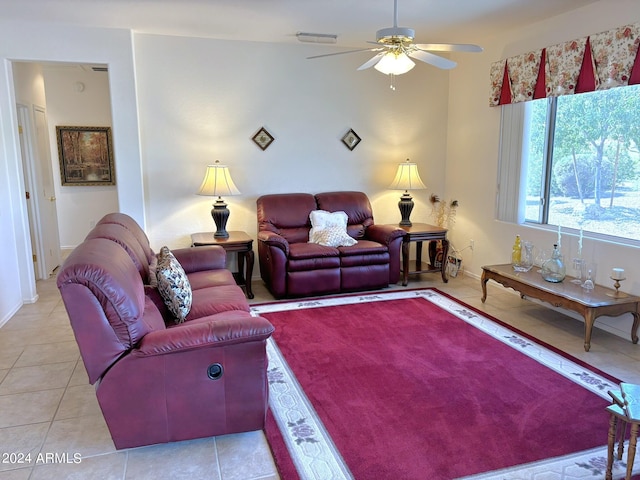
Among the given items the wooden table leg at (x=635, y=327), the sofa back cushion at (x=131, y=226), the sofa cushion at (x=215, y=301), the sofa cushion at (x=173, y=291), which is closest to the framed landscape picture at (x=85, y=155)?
the sofa back cushion at (x=131, y=226)

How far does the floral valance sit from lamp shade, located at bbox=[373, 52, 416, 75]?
1.76 metres

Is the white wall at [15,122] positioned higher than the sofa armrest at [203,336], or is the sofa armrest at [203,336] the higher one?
the white wall at [15,122]

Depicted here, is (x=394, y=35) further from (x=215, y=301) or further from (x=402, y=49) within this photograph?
(x=215, y=301)

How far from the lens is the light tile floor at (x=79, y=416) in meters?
2.16

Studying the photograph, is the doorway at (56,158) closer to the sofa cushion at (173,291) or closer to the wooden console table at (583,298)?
the sofa cushion at (173,291)

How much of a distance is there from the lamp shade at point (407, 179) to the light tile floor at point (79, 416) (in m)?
1.82

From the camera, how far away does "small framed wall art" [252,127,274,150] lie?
204 inches

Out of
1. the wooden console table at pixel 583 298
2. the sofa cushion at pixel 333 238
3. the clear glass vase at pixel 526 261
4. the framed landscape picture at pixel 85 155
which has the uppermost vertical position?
the framed landscape picture at pixel 85 155

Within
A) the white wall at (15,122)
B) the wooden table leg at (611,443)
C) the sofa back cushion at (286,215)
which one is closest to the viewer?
the wooden table leg at (611,443)

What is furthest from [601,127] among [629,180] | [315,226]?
[315,226]

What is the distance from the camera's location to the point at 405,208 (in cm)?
542

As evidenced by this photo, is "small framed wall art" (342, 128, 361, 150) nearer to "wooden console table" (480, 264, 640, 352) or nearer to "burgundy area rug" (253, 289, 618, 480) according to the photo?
"burgundy area rug" (253, 289, 618, 480)

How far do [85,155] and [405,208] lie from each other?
15.9 ft

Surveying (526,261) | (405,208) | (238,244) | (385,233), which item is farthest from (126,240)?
(526,261)
